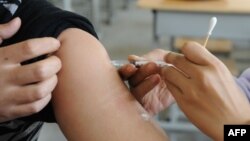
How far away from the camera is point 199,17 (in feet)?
7.97

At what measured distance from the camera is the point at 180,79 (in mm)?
800

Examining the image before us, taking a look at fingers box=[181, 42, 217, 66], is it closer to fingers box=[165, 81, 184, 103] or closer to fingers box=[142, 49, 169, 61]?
fingers box=[165, 81, 184, 103]

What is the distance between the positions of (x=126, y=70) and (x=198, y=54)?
8.7 inches

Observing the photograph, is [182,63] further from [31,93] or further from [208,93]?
[31,93]

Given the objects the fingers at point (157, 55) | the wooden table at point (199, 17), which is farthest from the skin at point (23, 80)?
the wooden table at point (199, 17)

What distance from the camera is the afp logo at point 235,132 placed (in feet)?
2.41

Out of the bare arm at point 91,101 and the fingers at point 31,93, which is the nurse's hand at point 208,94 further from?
the fingers at point 31,93

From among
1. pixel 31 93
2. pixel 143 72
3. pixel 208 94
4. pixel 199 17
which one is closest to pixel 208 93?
pixel 208 94

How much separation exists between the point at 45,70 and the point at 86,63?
0.48 ft

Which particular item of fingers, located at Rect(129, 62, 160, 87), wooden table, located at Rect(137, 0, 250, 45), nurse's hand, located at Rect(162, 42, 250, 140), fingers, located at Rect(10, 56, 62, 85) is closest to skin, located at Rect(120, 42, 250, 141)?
nurse's hand, located at Rect(162, 42, 250, 140)

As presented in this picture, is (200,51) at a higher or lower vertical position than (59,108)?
higher

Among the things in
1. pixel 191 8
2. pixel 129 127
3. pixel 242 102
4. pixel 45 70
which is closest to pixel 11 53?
pixel 45 70

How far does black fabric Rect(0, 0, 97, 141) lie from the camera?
34.3 inches

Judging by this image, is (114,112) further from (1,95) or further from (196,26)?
(196,26)
